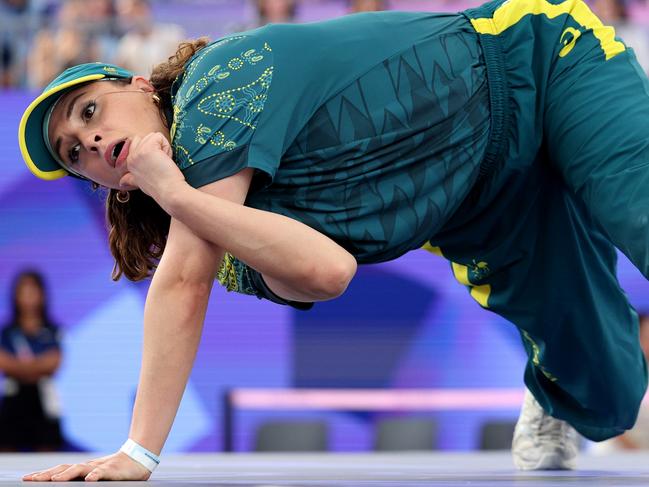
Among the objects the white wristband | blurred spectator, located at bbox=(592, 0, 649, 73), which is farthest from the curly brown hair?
blurred spectator, located at bbox=(592, 0, 649, 73)

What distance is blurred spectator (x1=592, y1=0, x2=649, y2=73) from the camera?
739 cm

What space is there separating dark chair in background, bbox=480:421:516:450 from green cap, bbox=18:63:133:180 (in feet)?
13.2

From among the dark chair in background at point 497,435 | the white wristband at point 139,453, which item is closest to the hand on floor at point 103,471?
the white wristband at point 139,453

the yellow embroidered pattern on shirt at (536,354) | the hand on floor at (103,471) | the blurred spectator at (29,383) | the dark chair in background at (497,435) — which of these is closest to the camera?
the hand on floor at (103,471)

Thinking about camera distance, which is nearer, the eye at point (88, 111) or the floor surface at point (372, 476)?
the floor surface at point (372, 476)

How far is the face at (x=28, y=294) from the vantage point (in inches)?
273

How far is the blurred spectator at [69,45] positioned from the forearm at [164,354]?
516 centimetres

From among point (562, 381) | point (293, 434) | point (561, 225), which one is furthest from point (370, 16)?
point (293, 434)

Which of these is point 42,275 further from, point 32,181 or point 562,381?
point 562,381

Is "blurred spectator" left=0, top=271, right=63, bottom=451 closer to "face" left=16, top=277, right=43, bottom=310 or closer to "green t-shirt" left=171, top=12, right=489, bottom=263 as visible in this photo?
"face" left=16, top=277, right=43, bottom=310

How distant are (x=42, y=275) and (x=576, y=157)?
5.51 metres

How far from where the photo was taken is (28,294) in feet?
22.8

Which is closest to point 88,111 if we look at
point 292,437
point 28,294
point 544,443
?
point 544,443

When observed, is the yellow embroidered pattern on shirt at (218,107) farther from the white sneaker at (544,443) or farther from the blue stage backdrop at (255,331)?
the blue stage backdrop at (255,331)
